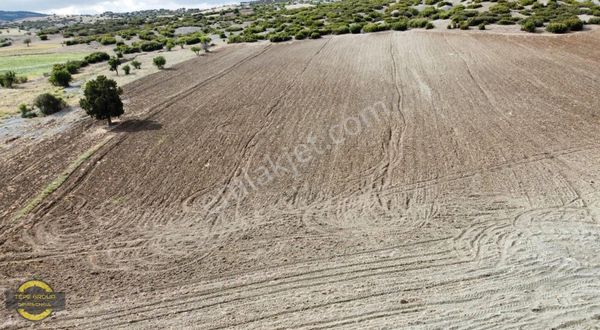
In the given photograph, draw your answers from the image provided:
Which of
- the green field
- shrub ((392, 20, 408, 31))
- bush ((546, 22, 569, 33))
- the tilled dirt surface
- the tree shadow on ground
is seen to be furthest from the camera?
shrub ((392, 20, 408, 31))

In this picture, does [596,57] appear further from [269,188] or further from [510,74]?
[269,188]

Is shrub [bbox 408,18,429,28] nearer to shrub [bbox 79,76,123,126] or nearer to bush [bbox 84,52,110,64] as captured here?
bush [bbox 84,52,110,64]

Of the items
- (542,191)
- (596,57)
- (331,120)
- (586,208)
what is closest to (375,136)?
(331,120)

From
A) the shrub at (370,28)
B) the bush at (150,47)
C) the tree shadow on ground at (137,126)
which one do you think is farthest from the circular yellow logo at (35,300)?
the shrub at (370,28)

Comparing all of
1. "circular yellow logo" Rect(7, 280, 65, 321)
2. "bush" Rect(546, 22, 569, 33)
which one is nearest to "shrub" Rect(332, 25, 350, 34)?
"bush" Rect(546, 22, 569, 33)

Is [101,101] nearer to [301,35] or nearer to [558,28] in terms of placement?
[301,35]
